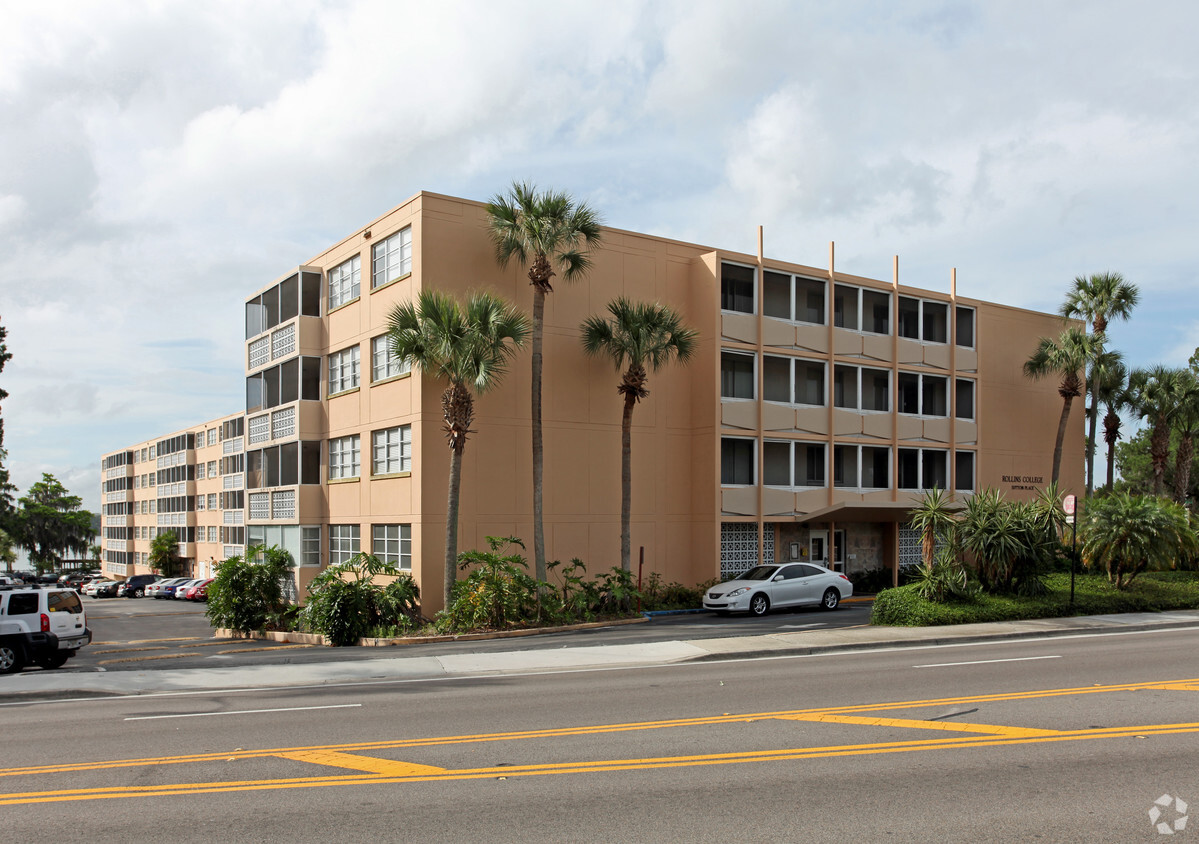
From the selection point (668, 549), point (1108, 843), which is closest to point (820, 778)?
point (1108, 843)

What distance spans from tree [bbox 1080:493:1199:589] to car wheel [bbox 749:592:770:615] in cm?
908

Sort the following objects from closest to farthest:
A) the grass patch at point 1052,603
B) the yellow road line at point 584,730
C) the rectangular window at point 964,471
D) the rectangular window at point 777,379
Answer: the yellow road line at point 584,730 < the grass patch at point 1052,603 < the rectangular window at point 777,379 < the rectangular window at point 964,471

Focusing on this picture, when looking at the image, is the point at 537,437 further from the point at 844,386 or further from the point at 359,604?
the point at 844,386

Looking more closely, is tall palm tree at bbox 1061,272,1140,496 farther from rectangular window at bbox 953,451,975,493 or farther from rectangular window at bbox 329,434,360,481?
rectangular window at bbox 329,434,360,481

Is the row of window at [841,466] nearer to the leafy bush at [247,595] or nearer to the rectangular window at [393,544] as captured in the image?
the rectangular window at [393,544]

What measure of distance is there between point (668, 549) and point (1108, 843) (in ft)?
75.4

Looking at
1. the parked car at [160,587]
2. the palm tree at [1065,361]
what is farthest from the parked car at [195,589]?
the palm tree at [1065,361]

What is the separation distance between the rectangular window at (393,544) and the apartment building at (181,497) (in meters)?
28.5

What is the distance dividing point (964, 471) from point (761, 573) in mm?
14245

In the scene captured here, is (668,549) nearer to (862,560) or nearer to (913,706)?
(862,560)

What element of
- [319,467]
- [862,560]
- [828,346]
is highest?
[828,346]

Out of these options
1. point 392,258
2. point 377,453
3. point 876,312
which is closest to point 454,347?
point 392,258

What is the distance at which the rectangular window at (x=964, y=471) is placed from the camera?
36.2 meters

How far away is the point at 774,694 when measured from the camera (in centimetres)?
1262
